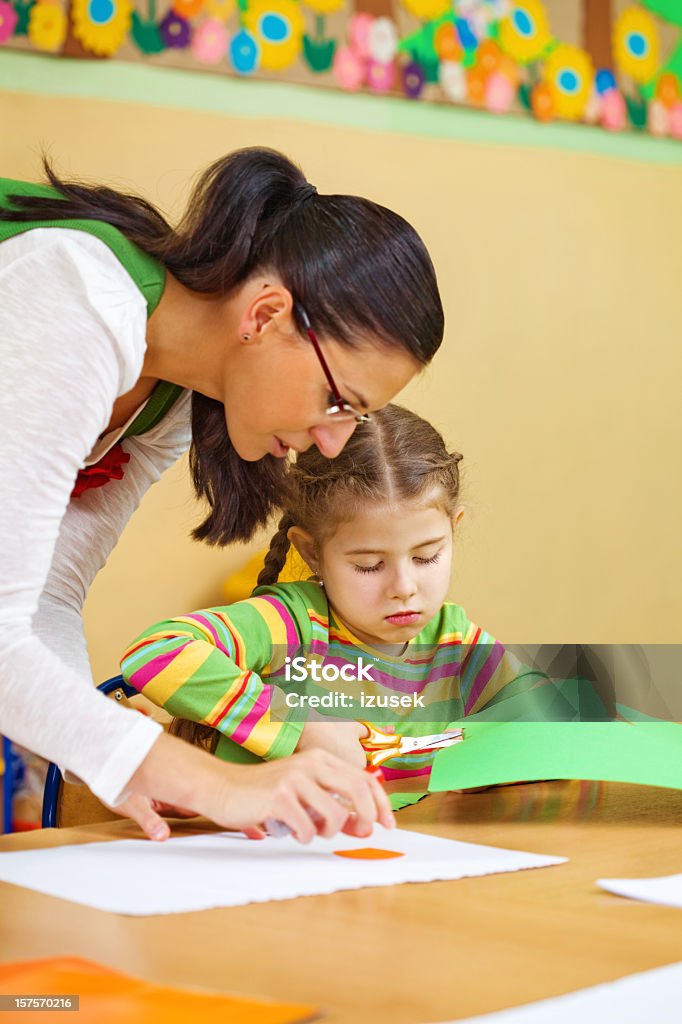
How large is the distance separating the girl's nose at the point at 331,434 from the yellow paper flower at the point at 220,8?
158 centimetres

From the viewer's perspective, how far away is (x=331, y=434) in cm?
94

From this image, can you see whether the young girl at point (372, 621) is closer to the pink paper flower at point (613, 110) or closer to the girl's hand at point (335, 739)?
the girl's hand at point (335, 739)

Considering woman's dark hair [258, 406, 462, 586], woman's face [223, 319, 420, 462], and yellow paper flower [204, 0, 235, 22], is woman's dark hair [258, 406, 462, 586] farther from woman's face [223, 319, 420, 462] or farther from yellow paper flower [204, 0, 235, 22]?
yellow paper flower [204, 0, 235, 22]

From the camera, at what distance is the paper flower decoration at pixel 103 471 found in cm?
109

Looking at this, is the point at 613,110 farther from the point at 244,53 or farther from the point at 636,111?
the point at 244,53

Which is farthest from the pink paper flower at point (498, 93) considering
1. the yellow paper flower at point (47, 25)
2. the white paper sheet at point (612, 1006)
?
the white paper sheet at point (612, 1006)

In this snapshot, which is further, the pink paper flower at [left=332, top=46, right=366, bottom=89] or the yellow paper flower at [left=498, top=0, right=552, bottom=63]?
the yellow paper flower at [left=498, top=0, right=552, bottom=63]

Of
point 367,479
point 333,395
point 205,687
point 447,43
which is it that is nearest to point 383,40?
point 447,43

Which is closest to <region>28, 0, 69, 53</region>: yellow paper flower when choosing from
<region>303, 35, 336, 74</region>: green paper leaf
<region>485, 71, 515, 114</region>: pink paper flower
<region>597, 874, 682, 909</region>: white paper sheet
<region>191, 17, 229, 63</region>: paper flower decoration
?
<region>191, 17, 229, 63</region>: paper flower decoration

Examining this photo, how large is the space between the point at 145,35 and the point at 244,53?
0.64 ft

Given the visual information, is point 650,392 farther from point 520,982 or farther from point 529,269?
point 520,982

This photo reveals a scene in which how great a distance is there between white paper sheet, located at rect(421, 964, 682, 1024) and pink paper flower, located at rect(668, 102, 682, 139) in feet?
8.22

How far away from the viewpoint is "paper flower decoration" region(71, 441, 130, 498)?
1.09 metres

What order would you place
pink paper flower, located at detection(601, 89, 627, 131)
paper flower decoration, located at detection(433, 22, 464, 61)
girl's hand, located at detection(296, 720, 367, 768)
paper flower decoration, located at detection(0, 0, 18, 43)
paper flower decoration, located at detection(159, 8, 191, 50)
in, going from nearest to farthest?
girl's hand, located at detection(296, 720, 367, 768) → paper flower decoration, located at detection(0, 0, 18, 43) → paper flower decoration, located at detection(159, 8, 191, 50) → paper flower decoration, located at detection(433, 22, 464, 61) → pink paper flower, located at detection(601, 89, 627, 131)
